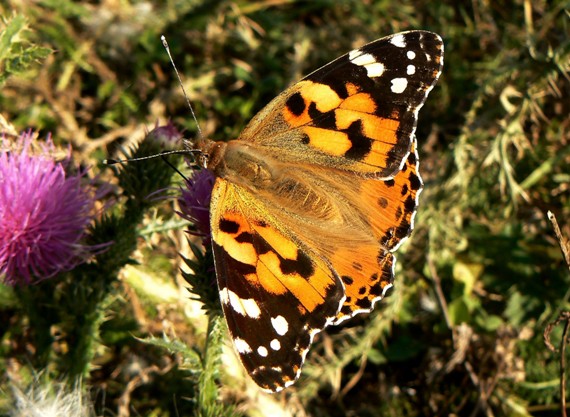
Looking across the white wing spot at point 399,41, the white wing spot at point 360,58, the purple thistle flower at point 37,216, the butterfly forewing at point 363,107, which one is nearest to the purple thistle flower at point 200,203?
the butterfly forewing at point 363,107

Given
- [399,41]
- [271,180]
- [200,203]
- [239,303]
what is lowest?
[200,203]

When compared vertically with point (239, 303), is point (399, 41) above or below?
above

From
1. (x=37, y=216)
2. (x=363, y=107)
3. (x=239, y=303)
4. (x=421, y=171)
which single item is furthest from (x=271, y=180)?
(x=421, y=171)

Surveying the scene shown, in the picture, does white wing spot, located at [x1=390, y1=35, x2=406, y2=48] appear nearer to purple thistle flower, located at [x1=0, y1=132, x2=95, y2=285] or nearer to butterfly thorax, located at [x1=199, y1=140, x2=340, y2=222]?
butterfly thorax, located at [x1=199, y1=140, x2=340, y2=222]

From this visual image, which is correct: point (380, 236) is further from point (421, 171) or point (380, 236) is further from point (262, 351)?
point (421, 171)

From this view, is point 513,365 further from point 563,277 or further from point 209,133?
point 209,133

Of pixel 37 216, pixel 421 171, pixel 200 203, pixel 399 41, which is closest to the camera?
pixel 399 41

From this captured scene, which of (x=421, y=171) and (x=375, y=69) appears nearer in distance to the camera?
(x=375, y=69)
